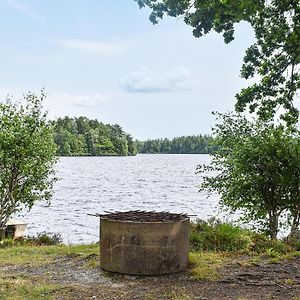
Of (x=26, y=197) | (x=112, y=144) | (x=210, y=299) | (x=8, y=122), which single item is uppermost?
(x=112, y=144)

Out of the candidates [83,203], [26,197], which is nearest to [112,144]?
[83,203]

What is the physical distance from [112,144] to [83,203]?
287 ft

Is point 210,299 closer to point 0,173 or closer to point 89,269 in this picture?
point 89,269

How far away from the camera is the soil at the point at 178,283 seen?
6.09 metres

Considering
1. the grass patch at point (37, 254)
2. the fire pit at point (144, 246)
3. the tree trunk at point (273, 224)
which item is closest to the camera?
the fire pit at point (144, 246)

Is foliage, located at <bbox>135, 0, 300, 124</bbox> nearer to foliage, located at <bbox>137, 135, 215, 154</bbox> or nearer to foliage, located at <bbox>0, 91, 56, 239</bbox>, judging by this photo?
foliage, located at <bbox>0, 91, 56, 239</bbox>

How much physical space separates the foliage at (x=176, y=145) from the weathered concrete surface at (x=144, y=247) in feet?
303

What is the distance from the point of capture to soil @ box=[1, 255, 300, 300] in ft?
20.0

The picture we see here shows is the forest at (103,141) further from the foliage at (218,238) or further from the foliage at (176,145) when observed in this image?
the foliage at (218,238)

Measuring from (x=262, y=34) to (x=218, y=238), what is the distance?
4059mm

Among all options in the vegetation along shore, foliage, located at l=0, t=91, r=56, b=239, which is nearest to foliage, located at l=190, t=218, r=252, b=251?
the vegetation along shore

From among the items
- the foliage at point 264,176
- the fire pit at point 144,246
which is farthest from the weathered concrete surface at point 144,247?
the foliage at point 264,176

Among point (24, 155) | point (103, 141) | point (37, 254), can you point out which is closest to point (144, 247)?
point (37, 254)

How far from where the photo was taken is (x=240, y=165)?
41.0 feet
